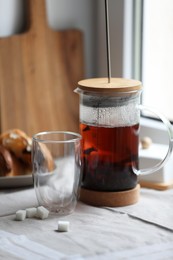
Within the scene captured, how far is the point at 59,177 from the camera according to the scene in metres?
1.17

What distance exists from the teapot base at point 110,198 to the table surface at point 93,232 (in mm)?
13

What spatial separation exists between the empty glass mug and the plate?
128 mm

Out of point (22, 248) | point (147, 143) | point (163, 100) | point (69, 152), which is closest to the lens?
point (22, 248)

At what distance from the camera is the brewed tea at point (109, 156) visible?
1139mm

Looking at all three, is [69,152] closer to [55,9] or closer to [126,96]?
[126,96]

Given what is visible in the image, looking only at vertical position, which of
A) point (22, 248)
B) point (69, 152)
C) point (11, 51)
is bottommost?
point (22, 248)

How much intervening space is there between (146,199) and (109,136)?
0.16 m

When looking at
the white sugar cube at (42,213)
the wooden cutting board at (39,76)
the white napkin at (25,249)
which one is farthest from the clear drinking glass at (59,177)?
the wooden cutting board at (39,76)

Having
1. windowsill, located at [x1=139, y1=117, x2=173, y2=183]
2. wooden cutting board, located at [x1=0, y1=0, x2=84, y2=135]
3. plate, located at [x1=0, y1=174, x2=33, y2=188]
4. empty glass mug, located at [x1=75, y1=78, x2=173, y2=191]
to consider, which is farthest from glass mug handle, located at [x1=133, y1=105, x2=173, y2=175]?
wooden cutting board, located at [x1=0, y1=0, x2=84, y2=135]

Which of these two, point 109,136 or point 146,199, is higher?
point 109,136

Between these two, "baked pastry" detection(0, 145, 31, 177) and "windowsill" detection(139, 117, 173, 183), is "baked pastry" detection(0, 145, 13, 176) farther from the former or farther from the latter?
"windowsill" detection(139, 117, 173, 183)

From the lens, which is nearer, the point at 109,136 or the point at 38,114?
the point at 109,136

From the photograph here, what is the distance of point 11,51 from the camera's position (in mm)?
1421

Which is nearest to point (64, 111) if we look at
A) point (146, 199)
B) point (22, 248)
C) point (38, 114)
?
point (38, 114)
